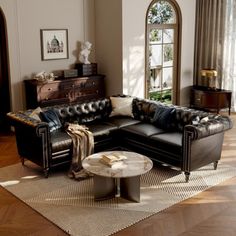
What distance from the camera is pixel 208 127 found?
495 centimetres

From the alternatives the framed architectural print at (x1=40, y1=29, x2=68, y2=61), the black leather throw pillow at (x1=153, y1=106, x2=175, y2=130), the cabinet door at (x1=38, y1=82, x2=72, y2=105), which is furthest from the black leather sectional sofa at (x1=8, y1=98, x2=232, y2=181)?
the framed architectural print at (x1=40, y1=29, x2=68, y2=61)

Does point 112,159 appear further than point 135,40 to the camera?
No

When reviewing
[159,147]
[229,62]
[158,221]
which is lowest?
[158,221]

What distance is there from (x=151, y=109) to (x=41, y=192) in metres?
2.34

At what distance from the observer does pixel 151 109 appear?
20.5ft

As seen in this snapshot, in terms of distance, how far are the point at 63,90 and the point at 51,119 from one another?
6.27 feet

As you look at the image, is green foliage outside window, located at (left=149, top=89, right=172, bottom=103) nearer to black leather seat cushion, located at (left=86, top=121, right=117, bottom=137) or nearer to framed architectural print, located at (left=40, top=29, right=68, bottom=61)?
framed architectural print, located at (left=40, top=29, right=68, bottom=61)

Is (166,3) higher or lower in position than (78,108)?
higher

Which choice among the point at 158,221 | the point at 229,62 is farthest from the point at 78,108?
the point at 229,62

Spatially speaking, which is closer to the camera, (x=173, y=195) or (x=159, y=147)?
(x=173, y=195)

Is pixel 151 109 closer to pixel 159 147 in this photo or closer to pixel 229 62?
pixel 159 147

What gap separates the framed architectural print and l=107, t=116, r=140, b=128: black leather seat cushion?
2062mm

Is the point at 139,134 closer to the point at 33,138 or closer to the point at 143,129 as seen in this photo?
the point at 143,129

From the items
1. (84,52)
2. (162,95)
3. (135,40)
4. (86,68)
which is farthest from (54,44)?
(162,95)
